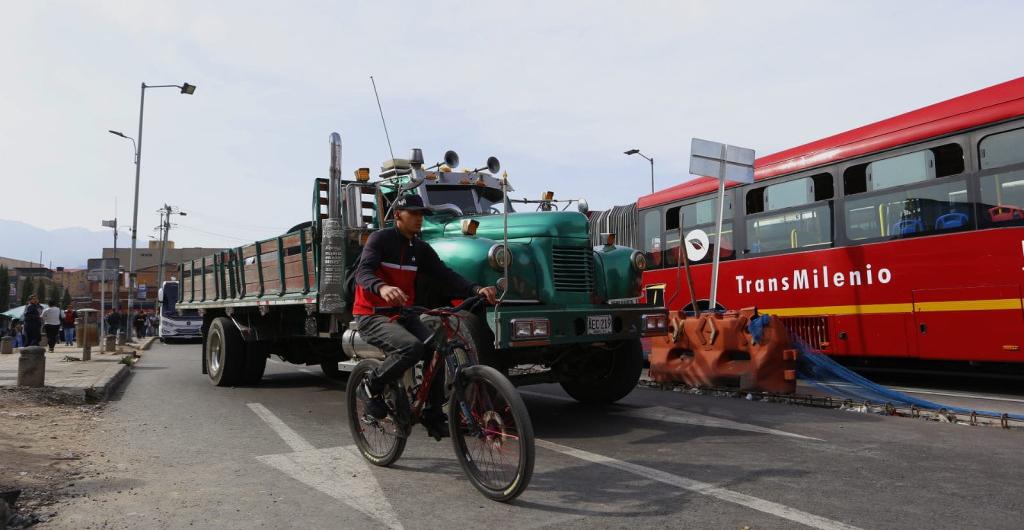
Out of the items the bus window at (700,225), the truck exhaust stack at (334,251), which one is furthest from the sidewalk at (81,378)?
the bus window at (700,225)

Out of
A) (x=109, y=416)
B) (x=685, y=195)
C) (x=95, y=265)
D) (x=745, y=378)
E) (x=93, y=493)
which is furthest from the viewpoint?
(x=95, y=265)

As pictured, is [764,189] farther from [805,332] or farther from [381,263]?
[381,263]

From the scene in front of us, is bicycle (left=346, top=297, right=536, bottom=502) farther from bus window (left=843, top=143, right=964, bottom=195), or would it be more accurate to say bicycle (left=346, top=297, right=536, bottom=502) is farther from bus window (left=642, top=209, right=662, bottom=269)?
bus window (left=642, top=209, right=662, bottom=269)

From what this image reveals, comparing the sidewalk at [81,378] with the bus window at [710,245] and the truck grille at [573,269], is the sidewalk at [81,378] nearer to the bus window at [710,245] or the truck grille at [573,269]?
the truck grille at [573,269]

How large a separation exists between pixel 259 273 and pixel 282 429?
3.65 meters

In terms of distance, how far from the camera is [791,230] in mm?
10711

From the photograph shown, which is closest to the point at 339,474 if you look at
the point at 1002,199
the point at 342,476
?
the point at 342,476

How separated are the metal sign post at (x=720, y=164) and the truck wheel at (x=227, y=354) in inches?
273

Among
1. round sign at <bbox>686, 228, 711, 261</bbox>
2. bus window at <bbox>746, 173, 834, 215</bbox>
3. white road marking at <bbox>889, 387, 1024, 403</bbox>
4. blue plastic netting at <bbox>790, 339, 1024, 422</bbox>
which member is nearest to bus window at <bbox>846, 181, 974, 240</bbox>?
bus window at <bbox>746, 173, 834, 215</bbox>

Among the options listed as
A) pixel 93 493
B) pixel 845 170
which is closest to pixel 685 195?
pixel 845 170

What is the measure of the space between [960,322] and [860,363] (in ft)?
9.03

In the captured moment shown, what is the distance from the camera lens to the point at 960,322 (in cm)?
856

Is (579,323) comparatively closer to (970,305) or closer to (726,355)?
(726,355)

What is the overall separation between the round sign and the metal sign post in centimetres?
183
